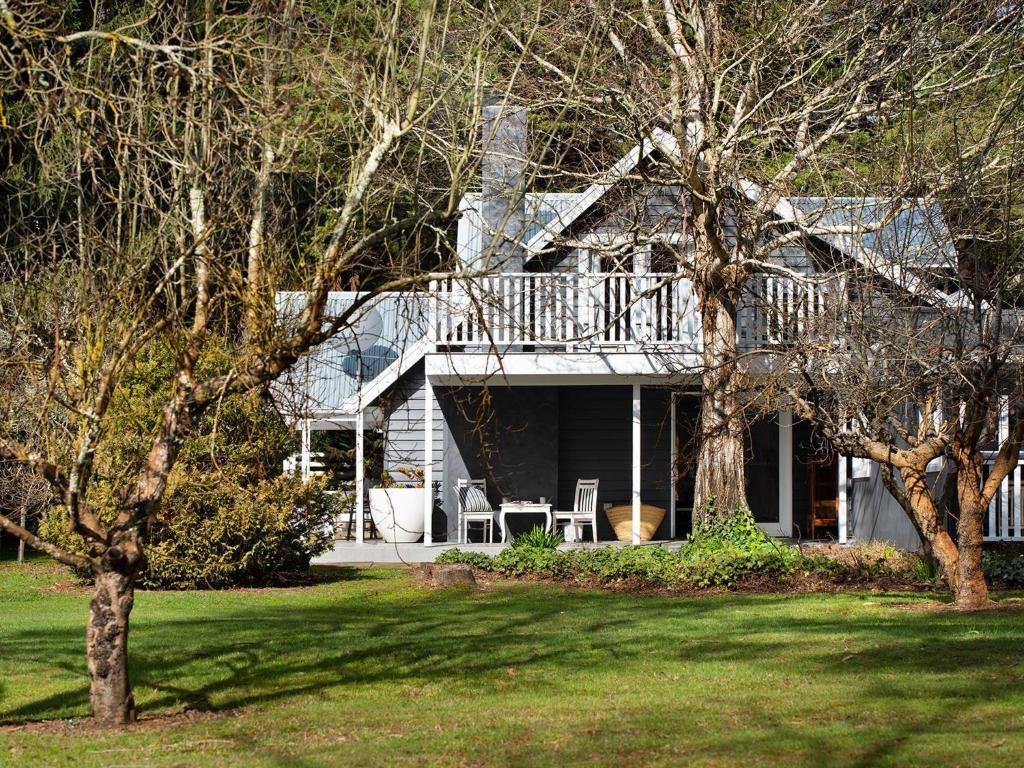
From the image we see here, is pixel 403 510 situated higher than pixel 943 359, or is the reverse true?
pixel 943 359

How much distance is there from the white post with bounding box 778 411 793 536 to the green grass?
724 centimetres

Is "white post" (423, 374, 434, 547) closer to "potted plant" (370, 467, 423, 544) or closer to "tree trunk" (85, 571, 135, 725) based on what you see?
"potted plant" (370, 467, 423, 544)

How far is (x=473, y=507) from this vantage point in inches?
794

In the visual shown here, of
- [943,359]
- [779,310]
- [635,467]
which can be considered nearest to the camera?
[943,359]

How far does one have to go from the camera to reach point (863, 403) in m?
11.9

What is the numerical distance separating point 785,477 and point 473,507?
5.09 metres

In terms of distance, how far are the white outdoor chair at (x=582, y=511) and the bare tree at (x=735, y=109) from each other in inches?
118

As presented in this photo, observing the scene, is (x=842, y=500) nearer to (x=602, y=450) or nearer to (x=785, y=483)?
(x=785, y=483)

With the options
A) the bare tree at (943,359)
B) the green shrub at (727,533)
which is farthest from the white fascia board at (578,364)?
the bare tree at (943,359)

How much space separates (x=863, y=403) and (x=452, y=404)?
32.9ft

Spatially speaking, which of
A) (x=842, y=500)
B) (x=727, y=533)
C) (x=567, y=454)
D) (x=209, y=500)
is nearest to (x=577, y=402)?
(x=567, y=454)

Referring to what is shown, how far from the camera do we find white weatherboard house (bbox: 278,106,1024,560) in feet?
59.3

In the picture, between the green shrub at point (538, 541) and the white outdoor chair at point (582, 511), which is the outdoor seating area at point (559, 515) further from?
the green shrub at point (538, 541)

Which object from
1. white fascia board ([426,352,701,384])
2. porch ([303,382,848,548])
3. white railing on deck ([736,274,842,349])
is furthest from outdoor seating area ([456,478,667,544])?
white railing on deck ([736,274,842,349])
